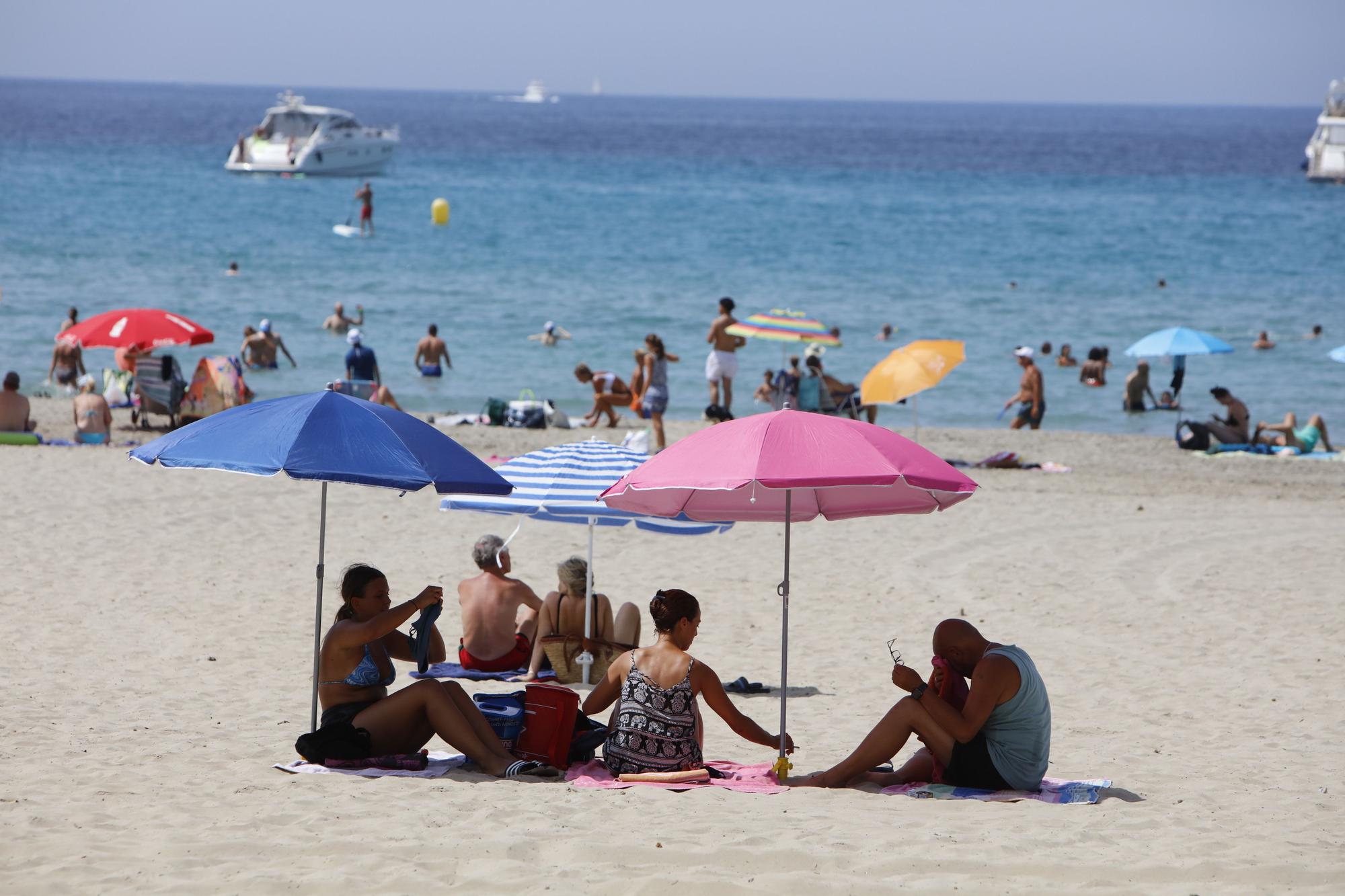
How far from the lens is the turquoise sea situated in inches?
927

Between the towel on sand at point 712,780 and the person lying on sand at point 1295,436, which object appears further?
the person lying on sand at point 1295,436

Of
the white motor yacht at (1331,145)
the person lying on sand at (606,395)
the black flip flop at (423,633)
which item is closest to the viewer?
the black flip flop at (423,633)

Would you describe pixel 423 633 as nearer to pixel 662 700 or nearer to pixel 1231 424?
pixel 662 700

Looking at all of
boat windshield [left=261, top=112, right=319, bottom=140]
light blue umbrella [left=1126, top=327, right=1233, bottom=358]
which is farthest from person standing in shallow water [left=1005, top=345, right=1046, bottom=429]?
boat windshield [left=261, top=112, right=319, bottom=140]

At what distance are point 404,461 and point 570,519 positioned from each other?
2.01m

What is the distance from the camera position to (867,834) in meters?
4.86

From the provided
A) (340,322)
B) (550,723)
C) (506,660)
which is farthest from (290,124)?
(550,723)

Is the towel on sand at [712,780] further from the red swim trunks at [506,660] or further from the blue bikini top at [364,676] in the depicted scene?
the red swim trunks at [506,660]

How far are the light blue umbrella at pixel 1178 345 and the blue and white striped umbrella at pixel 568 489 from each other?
38.5 feet

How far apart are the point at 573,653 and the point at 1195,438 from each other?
1106 centimetres

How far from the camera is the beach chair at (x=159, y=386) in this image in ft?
52.1

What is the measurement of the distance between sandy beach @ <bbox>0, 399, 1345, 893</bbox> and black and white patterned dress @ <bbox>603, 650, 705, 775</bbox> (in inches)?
10.0

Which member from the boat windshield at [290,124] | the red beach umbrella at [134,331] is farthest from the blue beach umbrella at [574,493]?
the boat windshield at [290,124]

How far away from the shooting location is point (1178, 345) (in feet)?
58.4
